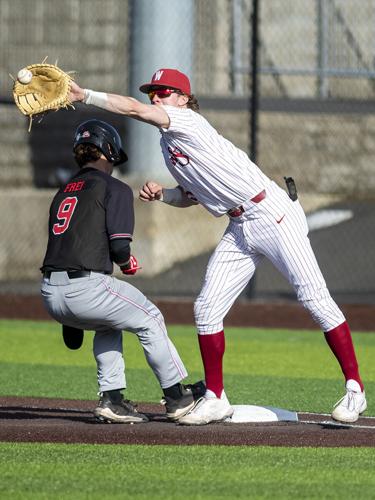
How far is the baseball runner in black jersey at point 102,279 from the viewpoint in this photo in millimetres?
7270

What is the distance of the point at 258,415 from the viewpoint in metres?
7.79

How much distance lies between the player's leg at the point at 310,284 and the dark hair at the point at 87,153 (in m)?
1.12

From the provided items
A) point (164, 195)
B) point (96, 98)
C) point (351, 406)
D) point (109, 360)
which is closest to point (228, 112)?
point (164, 195)

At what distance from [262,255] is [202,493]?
247cm

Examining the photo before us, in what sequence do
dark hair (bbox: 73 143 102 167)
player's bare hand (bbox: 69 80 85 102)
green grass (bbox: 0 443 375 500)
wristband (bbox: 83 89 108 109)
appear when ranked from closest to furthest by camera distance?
green grass (bbox: 0 443 375 500), wristband (bbox: 83 89 108 109), player's bare hand (bbox: 69 80 85 102), dark hair (bbox: 73 143 102 167)

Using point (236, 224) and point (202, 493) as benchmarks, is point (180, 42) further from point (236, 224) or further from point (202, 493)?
point (202, 493)

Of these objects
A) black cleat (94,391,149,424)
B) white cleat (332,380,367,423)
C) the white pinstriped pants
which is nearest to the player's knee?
the white pinstriped pants

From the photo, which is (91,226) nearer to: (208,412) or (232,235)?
(232,235)

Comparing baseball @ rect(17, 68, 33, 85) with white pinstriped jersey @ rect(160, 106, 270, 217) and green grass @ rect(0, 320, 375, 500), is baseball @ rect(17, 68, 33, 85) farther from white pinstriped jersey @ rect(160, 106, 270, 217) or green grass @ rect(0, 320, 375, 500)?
green grass @ rect(0, 320, 375, 500)

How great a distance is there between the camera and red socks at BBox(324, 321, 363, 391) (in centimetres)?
759

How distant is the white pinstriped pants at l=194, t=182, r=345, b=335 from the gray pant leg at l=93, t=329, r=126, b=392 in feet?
1.75

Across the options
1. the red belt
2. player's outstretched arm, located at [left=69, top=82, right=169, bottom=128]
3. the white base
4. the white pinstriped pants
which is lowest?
the white base

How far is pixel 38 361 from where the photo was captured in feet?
38.5

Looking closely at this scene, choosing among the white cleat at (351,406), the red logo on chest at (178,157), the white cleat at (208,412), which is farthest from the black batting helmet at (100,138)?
the white cleat at (351,406)
